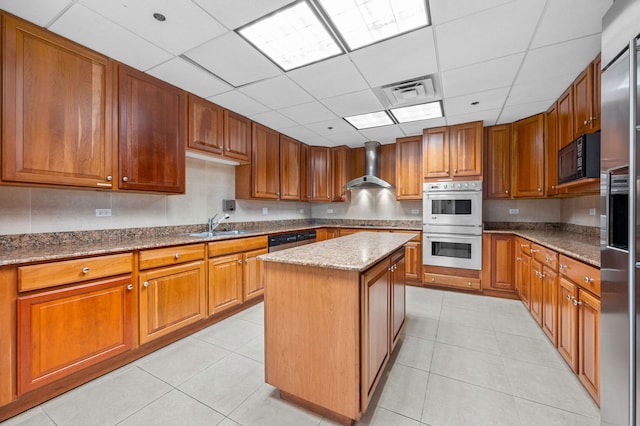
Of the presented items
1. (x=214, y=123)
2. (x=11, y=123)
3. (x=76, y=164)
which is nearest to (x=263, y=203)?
(x=214, y=123)

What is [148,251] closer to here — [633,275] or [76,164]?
[76,164]

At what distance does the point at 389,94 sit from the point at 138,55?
2.34 metres

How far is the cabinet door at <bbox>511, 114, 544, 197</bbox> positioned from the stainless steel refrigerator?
2546mm

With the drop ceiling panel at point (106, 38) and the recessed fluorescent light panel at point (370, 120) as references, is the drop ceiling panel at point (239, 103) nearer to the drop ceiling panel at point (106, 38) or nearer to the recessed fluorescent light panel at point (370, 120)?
the drop ceiling panel at point (106, 38)

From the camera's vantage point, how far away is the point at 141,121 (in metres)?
2.31

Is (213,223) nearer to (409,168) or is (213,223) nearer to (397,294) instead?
(397,294)

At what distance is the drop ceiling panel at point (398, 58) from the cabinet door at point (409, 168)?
2006mm

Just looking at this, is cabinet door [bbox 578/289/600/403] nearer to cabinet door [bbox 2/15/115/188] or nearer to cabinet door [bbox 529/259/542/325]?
cabinet door [bbox 529/259/542/325]

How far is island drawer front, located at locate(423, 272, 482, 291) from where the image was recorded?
3.61 meters

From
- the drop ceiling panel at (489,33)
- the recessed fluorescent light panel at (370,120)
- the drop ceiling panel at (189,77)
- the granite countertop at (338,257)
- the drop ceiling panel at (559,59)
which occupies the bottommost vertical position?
the granite countertop at (338,257)

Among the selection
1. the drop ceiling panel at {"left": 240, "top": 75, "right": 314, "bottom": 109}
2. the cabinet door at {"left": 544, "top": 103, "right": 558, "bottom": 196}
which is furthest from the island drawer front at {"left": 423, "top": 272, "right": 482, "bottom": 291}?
the drop ceiling panel at {"left": 240, "top": 75, "right": 314, "bottom": 109}

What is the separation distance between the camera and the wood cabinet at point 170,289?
6.93 ft

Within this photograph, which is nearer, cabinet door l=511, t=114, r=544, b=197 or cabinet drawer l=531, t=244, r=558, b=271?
cabinet drawer l=531, t=244, r=558, b=271

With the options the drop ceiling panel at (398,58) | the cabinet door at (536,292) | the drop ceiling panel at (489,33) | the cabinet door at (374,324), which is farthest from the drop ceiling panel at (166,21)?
the cabinet door at (536,292)
